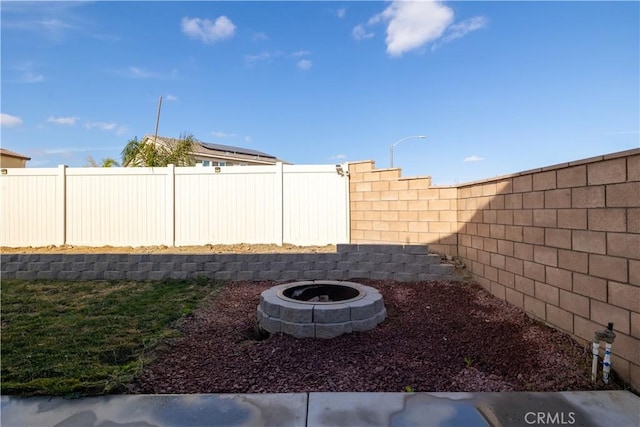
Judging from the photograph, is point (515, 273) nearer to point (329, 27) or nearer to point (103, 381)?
point (103, 381)

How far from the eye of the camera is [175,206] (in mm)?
7770

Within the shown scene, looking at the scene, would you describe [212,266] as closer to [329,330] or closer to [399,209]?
[329,330]

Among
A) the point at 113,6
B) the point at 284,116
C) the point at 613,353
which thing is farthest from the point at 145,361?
the point at 284,116

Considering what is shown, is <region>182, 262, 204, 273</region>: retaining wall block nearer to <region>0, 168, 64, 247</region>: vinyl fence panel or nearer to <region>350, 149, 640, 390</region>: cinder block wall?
<region>0, 168, 64, 247</region>: vinyl fence panel

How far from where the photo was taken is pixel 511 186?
4.53m

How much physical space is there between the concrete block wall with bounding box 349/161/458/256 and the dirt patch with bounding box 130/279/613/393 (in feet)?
6.44

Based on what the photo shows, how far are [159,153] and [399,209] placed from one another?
8.06 meters

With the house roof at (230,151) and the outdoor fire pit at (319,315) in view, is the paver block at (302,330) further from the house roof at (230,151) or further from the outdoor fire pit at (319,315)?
the house roof at (230,151)

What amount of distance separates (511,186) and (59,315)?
644 cm

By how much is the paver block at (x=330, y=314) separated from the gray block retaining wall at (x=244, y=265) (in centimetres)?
237

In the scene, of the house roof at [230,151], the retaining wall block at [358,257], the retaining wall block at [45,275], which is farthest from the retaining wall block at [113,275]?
the house roof at [230,151]

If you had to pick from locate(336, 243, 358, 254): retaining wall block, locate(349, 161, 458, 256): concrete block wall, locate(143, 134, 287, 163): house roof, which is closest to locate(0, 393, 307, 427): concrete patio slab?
locate(336, 243, 358, 254): retaining wall block

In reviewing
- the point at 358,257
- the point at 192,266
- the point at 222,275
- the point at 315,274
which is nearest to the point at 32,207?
the point at 192,266

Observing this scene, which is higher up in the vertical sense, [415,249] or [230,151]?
[230,151]
